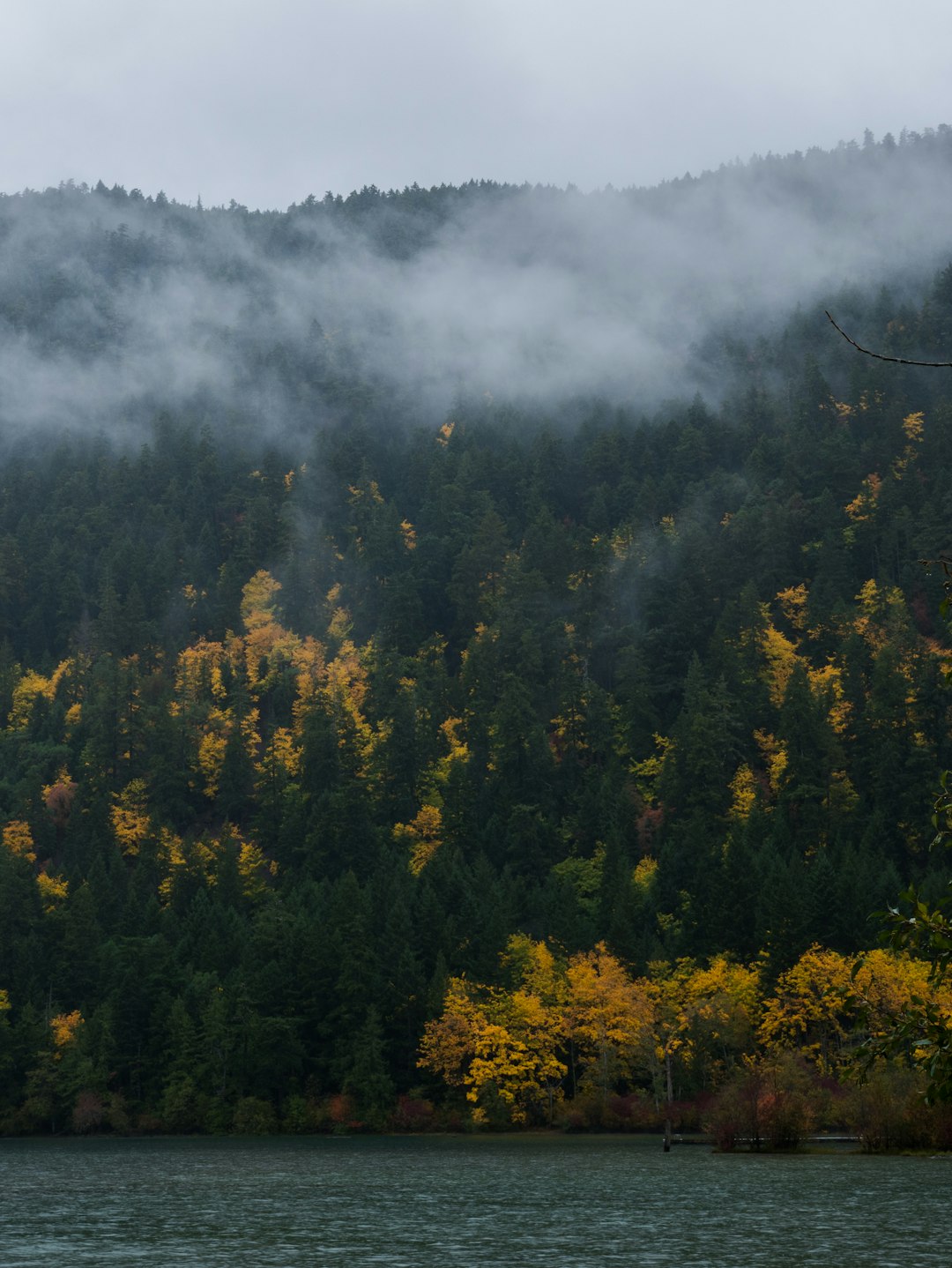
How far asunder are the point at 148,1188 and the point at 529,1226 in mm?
21913

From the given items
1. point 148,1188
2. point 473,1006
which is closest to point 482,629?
point 473,1006

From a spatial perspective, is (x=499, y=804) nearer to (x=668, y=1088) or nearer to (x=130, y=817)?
(x=130, y=817)

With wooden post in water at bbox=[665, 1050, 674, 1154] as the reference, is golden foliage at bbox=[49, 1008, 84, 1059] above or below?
above

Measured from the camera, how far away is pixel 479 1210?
48.3 m

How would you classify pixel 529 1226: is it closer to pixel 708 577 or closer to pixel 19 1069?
pixel 19 1069

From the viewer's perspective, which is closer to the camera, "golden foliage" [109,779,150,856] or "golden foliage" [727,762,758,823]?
"golden foliage" [727,762,758,823]

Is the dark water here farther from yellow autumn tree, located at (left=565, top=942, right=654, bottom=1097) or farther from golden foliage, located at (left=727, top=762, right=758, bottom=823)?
golden foliage, located at (left=727, top=762, right=758, bottom=823)

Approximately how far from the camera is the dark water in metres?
37.2

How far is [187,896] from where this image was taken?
451 feet

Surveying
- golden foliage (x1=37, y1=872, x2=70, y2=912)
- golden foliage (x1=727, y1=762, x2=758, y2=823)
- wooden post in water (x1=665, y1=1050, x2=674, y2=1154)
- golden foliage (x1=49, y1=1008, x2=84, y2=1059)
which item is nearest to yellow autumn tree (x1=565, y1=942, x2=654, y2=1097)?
wooden post in water (x1=665, y1=1050, x2=674, y2=1154)

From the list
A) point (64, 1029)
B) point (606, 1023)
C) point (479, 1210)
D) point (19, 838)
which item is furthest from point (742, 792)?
point (479, 1210)

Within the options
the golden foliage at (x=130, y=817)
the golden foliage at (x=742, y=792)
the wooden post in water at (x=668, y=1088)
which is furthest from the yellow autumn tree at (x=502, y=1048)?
the golden foliage at (x=130, y=817)

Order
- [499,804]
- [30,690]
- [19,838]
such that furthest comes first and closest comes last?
[30,690] → [19,838] → [499,804]

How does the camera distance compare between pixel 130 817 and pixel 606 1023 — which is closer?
pixel 606 1023
